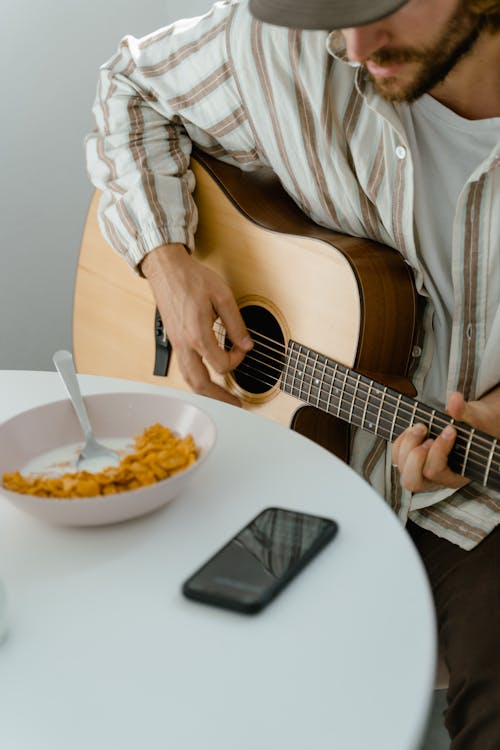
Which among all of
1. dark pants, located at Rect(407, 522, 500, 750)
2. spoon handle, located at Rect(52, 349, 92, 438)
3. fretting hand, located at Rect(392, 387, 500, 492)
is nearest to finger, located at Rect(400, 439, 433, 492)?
fretting hand, located at Rect(392, 387, 500, 492)

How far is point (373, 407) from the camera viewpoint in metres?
1.09

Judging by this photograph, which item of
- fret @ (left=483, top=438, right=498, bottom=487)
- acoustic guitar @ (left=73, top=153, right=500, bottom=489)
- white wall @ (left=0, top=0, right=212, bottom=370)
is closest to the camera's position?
fret @ (left=483, top=438, right=498, bottom=487)

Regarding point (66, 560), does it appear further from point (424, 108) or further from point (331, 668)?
point (424, 108)

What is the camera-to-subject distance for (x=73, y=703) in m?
0.58

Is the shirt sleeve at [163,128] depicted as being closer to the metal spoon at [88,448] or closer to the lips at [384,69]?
the lips at [384,69]

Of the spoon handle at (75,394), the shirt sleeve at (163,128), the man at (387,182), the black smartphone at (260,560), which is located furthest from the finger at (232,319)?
the black smartphone at (260,560)

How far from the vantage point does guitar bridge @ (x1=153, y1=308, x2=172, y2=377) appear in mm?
1402

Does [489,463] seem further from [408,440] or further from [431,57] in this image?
[431,57]

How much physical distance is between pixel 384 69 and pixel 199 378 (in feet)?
1.64

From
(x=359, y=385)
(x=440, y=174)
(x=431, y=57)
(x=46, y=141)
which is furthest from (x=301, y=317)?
(x=46, y=141)

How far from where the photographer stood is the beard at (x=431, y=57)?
1.03 meters

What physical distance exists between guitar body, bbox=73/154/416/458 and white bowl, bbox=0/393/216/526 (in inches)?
14.6

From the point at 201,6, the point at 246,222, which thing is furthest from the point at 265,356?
the point at 201,6

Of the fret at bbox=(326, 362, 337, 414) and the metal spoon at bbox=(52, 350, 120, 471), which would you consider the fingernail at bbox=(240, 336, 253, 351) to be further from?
the metal spoon at bbox=(52, 350, 120, 471)
